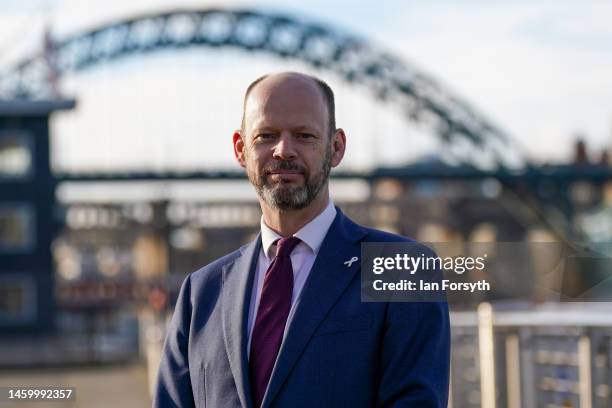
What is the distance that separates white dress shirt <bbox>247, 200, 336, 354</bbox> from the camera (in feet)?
10.6

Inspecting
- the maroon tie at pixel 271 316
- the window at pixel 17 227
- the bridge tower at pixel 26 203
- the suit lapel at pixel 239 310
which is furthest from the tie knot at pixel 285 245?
the window at pixel 17 227

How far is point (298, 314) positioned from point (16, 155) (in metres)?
39.7

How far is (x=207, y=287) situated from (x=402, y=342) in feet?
2.01

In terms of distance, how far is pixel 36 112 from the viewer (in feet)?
136

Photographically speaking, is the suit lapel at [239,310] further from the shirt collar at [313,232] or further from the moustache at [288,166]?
the moustache at [288,166]

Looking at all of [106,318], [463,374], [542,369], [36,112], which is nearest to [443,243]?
[542,369]

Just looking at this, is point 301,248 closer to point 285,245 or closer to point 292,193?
point 285,245

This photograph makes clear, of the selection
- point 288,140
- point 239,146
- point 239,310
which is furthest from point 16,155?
point 288,140

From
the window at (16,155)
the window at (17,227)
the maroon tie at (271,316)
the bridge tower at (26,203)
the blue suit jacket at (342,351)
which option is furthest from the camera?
the window at (16,155)

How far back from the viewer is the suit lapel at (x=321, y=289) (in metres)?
3.07

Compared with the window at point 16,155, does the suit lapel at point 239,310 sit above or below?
below

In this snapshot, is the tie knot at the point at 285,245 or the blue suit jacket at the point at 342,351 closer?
the blue suit jacket at the point at 342,351

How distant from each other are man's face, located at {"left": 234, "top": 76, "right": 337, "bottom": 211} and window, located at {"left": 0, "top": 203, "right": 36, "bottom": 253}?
3848cm

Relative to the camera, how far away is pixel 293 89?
3.12 meters
